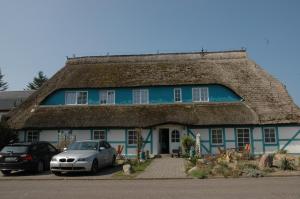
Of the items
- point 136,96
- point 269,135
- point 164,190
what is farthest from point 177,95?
point 164,190

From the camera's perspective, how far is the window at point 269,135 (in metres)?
24.8

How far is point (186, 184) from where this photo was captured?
12.3 metres

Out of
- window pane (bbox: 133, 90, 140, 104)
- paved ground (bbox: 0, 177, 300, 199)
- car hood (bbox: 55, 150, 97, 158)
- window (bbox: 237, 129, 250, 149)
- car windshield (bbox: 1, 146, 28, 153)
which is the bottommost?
paved ground (bbox: 0, 177, 300, 199)

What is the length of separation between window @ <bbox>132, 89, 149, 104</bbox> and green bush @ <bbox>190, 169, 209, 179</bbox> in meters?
13.0

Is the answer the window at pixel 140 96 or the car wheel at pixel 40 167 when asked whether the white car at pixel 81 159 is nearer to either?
the car wheel at pixel 40 167

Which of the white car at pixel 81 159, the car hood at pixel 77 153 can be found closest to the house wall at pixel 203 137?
the white car at pixel 81 159

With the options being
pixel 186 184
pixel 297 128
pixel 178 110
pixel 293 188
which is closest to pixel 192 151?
pixel 178 110

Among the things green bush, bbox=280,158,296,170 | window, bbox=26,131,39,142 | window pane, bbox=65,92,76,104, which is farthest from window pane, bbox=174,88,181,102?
green bush, bbox=280,158,296,170

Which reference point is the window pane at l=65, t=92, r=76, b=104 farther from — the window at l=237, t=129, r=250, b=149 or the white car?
the window at l=237, t=129, r=250, b=149

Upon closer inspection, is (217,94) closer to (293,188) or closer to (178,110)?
(178,110)

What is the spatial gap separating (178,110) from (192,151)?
174 inches

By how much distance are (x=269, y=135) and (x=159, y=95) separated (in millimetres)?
9019

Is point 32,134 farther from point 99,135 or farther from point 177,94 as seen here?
point 177,94

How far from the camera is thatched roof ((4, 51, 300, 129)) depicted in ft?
82.0
